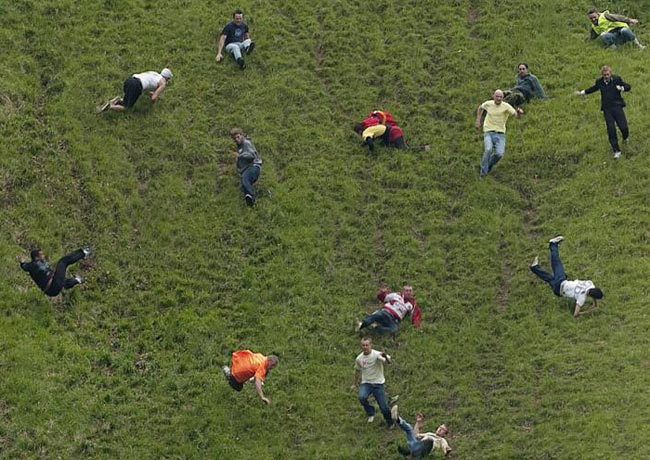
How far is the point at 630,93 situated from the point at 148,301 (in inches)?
680

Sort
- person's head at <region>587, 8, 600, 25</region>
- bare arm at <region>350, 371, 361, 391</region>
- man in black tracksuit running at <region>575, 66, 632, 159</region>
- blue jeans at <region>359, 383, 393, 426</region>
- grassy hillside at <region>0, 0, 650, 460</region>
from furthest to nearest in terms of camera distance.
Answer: person's head at <region>587, 8, 600, 25</region>, man in black tracksuit running at <region>575, 66, 632, 159</region>, grassy hillside at <region>0, 0, 650, 460</region>, bare arm at <region>350, 371, 361, 391</region>, blue jeans at <region>359, 383, 393, 426</region>

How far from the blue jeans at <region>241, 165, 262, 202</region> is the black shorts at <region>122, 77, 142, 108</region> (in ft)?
16.5

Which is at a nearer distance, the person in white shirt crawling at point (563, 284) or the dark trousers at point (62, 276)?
the person in white shirt crawling at point (563, 284)

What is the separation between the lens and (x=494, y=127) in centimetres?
3262

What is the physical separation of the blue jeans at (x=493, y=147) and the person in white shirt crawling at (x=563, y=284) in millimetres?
4349

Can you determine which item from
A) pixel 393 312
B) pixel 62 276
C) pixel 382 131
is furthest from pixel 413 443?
pixel 382 131

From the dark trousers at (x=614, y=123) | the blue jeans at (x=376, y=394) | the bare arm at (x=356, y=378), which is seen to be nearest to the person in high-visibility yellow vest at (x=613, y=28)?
the dark trousers at (x=614, y=123)

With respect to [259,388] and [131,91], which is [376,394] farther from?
[131,91]

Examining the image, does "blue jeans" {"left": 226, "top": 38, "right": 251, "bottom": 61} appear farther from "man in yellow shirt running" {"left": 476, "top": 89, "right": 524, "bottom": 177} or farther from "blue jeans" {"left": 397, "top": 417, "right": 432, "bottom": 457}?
"blue jeans" {"left": 397, "top": 417, "right": 432, "bottom": 457}

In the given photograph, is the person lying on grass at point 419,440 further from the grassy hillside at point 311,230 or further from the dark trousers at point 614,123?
→ the dark trousers at point 614,123

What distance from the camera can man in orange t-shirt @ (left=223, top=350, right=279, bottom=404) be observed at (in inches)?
1018

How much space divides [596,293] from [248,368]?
29.7ft

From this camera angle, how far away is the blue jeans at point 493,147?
32.8m

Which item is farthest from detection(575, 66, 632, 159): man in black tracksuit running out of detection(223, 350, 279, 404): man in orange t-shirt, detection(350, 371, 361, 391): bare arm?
detection(223, 350, 279, 404): man in orange t-shirt
